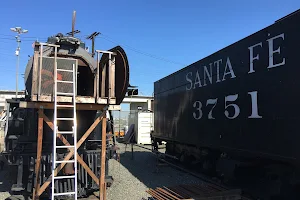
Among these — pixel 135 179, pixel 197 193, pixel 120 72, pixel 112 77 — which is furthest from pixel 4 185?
pixel 197 193

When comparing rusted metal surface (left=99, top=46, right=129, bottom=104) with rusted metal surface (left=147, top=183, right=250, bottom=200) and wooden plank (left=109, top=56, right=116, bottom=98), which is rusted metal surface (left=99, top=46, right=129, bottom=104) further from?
rusted metal surface (left=147, top=183, right=250, bottom=200)

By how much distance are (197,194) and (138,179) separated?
3.15 metres

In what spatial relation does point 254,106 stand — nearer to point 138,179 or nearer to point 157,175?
point 138,179

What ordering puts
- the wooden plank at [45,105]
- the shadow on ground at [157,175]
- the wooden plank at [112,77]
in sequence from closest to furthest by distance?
the wooden plank at [45,105] < the wooden plank at [112,77] < the shadow on ground at [157,175]

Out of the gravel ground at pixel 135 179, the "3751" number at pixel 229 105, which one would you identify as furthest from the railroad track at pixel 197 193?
the "3751" number at pixel 229 105

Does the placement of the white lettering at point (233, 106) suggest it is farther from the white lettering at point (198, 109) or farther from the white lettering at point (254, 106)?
the white lettering at point (198, 109)

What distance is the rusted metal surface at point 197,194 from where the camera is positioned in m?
5.53

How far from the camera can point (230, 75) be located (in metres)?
7.02

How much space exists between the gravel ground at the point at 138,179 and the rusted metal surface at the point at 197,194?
0.83 meters

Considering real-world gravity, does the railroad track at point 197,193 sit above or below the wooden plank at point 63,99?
below

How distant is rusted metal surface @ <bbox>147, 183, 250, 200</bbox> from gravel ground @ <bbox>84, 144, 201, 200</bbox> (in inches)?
32.6

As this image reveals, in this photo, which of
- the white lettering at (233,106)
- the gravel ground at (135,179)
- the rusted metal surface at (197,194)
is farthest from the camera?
the gravel ground at (135,179)

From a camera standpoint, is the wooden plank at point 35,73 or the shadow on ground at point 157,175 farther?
the shadow on ground at point 157,175

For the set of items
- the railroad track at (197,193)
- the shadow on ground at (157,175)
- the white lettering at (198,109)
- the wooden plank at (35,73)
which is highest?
the wooden plank at (35,73)
